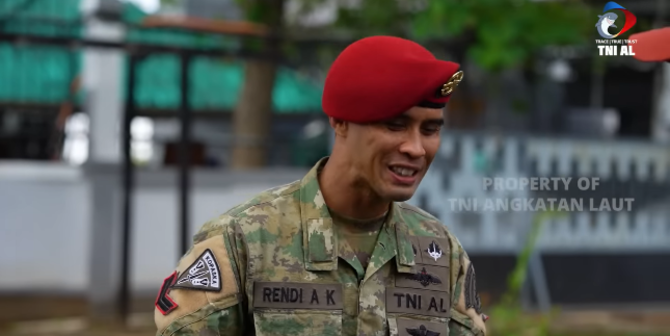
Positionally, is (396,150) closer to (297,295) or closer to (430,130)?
(430,130)

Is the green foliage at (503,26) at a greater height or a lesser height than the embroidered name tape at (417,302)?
greater

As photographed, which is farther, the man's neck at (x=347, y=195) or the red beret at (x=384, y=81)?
the man's neck at (x=347, y=195)

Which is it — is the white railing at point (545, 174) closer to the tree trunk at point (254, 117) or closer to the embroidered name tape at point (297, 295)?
the tree trunk at point (254, 117)

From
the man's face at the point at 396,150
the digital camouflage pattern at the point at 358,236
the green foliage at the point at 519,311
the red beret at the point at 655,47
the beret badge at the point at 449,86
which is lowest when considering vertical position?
the green foliage at the point at 519,311

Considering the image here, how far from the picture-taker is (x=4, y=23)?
29.5 feet

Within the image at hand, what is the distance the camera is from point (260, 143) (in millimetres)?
8992

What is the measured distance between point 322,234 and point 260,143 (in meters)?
6.58

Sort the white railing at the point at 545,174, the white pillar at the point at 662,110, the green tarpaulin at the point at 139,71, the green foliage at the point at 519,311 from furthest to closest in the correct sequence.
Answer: the white pillar at the point at 662,110 < the green tarpaulin at the point at 139,71 < the white railing at the point at 545,174 < the green foliage at the point at 519,311

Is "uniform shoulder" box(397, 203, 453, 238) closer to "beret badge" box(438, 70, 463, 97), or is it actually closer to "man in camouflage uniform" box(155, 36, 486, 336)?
"man in camouflage uniform" box(155, 36, 486, 336)

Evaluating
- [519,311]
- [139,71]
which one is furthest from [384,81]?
[139,71]

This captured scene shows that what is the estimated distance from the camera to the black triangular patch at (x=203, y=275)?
2324 mm

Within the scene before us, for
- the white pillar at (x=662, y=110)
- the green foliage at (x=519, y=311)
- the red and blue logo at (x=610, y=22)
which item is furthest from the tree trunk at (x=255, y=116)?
the red and blue logo at (x=610, y=22)

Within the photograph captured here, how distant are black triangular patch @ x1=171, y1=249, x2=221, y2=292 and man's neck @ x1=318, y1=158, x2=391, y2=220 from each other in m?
0.35

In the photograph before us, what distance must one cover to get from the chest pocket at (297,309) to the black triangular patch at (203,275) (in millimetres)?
111
